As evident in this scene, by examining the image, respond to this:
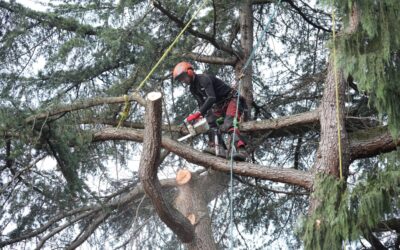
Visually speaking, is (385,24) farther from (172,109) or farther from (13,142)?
(172,109)

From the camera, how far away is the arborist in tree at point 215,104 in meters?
8.05

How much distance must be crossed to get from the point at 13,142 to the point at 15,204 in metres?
1.72

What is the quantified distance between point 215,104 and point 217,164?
41.6 inches

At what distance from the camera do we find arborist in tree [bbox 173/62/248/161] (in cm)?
805

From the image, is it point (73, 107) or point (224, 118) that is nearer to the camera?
point (73, 107)

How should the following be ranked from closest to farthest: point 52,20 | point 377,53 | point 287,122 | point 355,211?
point 377,53
point 355,211
point 287,122
point 52,20

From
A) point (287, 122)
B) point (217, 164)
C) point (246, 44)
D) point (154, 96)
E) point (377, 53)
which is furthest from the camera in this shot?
point (246, 44)

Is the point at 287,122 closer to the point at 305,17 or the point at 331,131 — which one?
the point at 331,131

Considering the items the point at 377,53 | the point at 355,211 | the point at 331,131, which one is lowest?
the point at 355,211

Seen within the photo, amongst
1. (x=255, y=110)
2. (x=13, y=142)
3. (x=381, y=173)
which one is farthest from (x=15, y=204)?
(x=381, y=173)

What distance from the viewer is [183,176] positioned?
30.0 ft

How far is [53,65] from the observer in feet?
31.6

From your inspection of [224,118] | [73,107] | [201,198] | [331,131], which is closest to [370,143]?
[331,131]

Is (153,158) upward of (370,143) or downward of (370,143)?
upward
